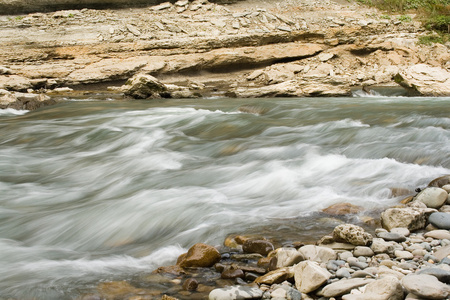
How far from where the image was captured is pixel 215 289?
2471mm

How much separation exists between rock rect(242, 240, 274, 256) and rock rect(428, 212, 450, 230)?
4.12 ft

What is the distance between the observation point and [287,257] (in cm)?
274

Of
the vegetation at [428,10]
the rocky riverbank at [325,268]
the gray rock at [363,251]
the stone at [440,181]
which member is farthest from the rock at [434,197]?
the vegetation at [428,10]

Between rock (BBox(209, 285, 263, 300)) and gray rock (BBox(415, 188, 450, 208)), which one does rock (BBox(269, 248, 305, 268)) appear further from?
gray rock (BBox(415, 188, 450, 208))

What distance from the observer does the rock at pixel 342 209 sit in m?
3.77

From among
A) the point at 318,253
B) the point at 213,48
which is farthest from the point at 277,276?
the point at 213,48

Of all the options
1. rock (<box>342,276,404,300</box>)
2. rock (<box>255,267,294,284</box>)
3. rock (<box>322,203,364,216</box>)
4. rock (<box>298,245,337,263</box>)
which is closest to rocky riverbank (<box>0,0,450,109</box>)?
rock (<box>322,203,364,216</box>)

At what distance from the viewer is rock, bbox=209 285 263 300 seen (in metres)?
2.35

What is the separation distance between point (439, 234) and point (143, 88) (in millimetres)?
11194

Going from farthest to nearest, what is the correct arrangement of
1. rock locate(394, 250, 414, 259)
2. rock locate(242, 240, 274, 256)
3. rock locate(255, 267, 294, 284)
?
1. rock locate(242, 240, 274, 256)
2. rock locate(394, 250, 414, 259)
3. rock locate(255, 267, 294, 284)

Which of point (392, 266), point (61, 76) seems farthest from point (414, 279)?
point (61, 76)

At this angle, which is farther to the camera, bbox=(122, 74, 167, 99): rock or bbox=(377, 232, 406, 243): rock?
bbox=(122, 74, 167, 99): rock

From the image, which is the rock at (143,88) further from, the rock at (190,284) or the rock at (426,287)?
the rock at (426,287)

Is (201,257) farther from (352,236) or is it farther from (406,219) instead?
(406,219)
